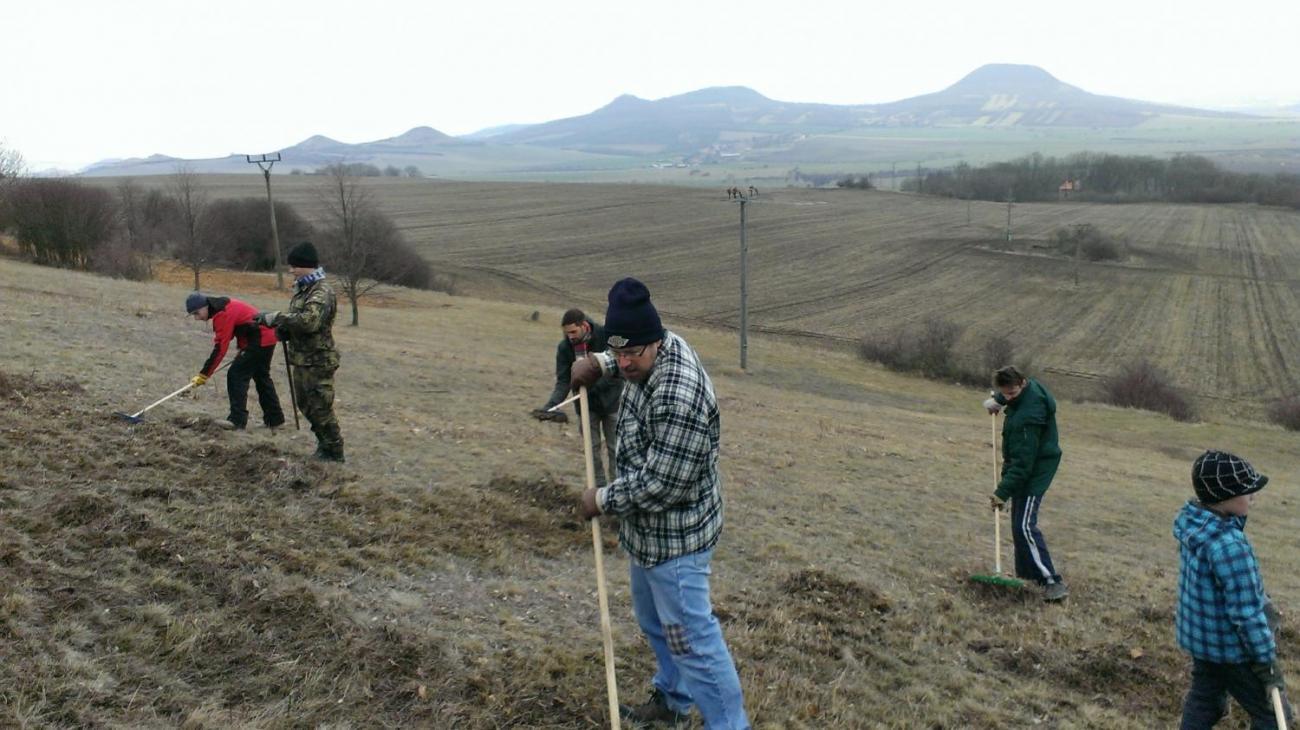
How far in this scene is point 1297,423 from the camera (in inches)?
1337

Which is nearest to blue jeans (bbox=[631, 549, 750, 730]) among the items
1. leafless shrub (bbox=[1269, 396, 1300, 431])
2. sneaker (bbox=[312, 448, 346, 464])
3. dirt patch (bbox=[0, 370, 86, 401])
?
sneaker (bbox=[312, 448, 346, 464])

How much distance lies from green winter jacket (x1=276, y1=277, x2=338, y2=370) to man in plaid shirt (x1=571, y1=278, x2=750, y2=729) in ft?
16.7

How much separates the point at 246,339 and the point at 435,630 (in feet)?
18.6

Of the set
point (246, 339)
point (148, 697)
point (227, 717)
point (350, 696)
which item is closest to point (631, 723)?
point (350, 696)

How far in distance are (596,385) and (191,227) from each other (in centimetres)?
4576

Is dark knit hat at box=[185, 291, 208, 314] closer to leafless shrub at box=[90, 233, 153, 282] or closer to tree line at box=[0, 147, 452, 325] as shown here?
tree line at box=[0, 147, 452, 325]

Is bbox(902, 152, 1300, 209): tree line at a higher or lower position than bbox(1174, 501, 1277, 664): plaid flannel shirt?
higher

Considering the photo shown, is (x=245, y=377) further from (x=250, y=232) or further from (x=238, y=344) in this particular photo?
(x=250, y=232)

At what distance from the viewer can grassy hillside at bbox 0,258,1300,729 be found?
16.0 feet

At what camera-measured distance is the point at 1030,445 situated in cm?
804

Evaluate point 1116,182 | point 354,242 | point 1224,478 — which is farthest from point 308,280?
point 1116,182

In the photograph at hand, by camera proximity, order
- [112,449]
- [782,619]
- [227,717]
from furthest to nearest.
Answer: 1. [112,449]
2. [782,619]
3. [227,717]

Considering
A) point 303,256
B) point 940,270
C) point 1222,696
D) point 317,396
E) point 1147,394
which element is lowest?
point 1147,394

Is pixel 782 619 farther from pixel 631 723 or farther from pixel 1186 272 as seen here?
pixel 1186 272
